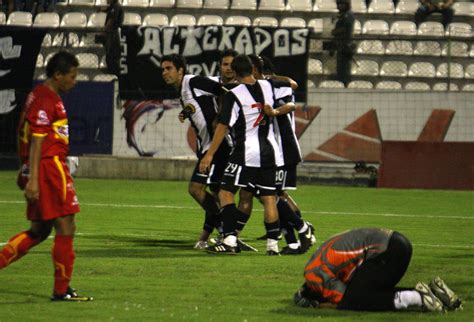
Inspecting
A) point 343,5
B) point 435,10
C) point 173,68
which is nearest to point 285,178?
point 173,68

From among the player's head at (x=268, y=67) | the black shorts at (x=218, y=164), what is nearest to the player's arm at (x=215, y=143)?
the black shorts at (x=218, y=164)

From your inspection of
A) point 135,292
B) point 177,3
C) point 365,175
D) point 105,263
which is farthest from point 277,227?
point 177,3

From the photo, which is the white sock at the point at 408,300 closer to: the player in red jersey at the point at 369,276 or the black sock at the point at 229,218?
the player in red jersey at the point at 369,276

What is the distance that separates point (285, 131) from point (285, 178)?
22.5 inches

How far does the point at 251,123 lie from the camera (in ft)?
44.4

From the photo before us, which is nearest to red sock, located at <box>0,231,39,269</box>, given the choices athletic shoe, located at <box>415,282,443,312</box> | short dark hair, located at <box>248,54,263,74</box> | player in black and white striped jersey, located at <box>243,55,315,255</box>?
athletic shoe, located at <box>415,282,443,312</box>

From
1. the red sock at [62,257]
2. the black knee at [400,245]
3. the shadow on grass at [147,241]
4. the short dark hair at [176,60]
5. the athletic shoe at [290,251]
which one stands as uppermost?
the short dark hair at [176,60]

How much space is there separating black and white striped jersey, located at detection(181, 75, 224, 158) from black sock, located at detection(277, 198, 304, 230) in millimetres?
1072

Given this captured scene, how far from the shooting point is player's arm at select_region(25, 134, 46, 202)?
9406 mm

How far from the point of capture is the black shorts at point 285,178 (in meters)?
13.7

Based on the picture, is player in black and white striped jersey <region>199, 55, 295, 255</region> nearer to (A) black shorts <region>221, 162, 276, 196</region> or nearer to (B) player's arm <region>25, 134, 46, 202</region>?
(A) black shorts <region>221, 162, 276, 196</region>

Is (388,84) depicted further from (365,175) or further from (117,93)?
(117,93)

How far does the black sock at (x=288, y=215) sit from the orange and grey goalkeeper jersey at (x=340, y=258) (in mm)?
4617

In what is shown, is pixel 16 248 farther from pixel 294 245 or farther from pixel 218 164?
pixel 218 164
